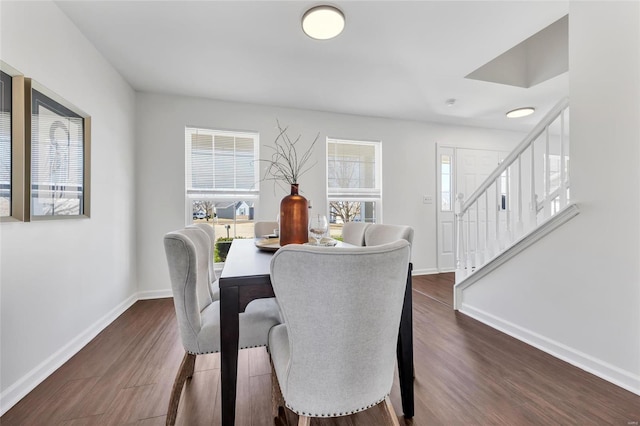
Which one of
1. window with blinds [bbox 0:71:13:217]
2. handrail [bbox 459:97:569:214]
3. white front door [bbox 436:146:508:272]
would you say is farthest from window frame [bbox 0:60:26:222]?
white front door [bbox 436:146:508:272]

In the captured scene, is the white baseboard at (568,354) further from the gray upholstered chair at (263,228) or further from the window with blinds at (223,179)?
the window with blinds at (223,179)

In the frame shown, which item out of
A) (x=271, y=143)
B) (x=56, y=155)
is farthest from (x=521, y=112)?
(x=56, y=155)

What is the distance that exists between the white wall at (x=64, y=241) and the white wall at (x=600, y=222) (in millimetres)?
3370

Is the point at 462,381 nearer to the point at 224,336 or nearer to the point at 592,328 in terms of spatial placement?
Answer: the point at 592,328

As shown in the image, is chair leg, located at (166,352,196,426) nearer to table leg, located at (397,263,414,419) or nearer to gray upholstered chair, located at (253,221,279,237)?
table leg, located at (397,263,414,419)

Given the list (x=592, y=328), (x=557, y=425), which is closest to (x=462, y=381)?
(x=557, y=425)

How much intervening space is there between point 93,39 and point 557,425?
394 centimetres

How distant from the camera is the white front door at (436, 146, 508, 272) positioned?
4.41 m

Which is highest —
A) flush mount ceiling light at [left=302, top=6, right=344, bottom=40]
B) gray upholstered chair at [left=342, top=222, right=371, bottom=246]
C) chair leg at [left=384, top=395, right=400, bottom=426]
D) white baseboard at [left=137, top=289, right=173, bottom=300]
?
flush mount ceiling light at [left=302, top=6, right=344, bottom=40]

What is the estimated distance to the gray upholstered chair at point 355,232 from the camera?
213cm

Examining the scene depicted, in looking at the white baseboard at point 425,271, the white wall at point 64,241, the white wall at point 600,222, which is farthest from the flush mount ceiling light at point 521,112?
the white wall at point 64,241

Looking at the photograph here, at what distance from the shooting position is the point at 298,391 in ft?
2.91

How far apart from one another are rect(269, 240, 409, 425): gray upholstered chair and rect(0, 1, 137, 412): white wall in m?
1.67

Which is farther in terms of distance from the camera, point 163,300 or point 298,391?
point 163,300
